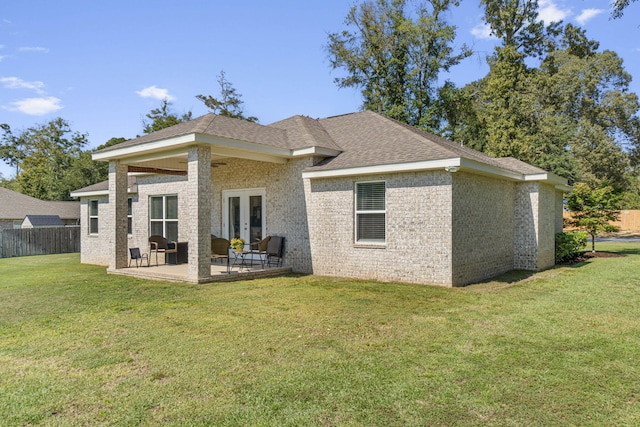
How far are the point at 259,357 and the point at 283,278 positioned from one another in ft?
21.1

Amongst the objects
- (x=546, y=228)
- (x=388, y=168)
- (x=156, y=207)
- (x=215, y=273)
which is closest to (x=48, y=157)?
(x=156, y=207)

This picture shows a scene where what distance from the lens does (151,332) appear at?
5949 millimetres

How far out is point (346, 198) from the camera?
11398mm

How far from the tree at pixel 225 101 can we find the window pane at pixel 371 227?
98.3 ft

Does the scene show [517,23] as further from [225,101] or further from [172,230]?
[172,230]

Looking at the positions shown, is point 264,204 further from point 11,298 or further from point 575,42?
point 575,42

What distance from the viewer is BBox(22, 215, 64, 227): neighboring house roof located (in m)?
29.3

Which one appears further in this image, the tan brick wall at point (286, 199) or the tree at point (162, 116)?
the tree at point (162, 116)

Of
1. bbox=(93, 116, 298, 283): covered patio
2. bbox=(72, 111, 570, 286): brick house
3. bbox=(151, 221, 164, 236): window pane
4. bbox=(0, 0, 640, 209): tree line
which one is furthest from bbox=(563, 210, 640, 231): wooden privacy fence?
bbox=(151, 221, 164, 236): window pane

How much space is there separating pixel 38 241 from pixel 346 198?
66.9 feet

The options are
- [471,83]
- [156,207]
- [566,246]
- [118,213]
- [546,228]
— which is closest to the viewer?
[118,213]

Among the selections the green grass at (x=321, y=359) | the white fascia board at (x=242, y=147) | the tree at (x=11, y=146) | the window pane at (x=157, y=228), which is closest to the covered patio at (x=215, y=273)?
the green grass at (x=321, y=359)

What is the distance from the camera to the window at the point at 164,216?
1516 cm

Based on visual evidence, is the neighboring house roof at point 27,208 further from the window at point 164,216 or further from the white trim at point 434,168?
the white trim at point 434,168
